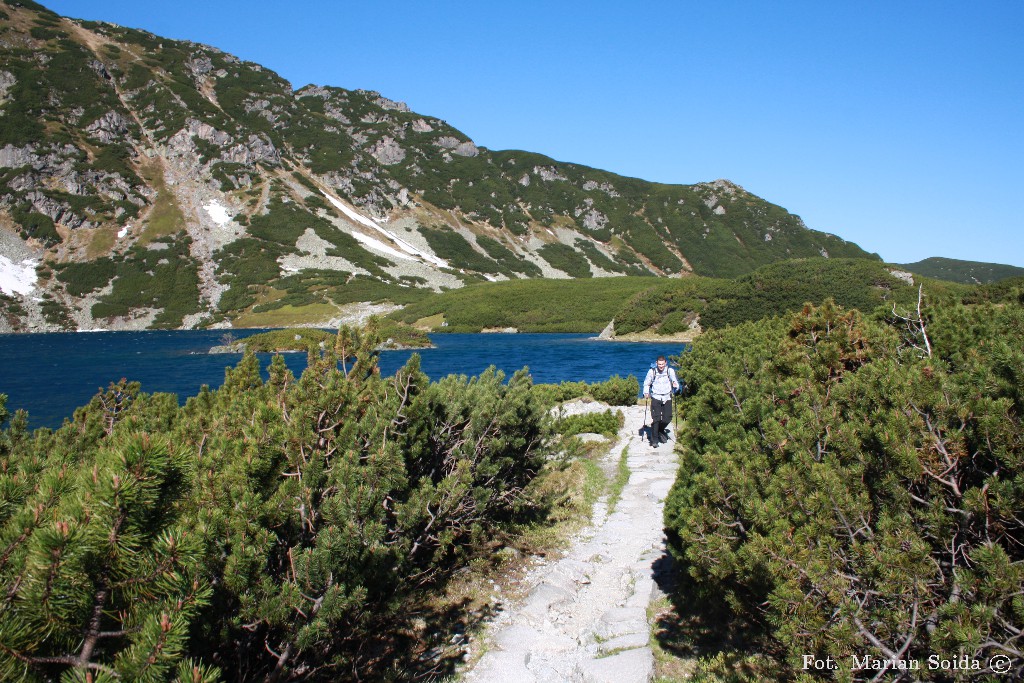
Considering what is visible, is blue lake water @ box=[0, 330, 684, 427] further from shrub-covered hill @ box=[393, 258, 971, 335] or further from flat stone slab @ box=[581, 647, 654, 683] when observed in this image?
flat stone slab @ box=[581, 647, 654, 683]

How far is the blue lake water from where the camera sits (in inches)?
1112

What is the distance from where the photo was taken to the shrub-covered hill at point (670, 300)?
6366 cm

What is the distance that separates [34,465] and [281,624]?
5.10ft

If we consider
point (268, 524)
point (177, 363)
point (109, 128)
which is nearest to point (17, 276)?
point (109, 128)

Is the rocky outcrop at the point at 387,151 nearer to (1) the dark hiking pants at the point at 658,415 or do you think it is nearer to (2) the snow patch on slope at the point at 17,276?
(2) the snow patch on slope at the point at 17,276

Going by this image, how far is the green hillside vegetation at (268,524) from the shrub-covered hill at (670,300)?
174ft

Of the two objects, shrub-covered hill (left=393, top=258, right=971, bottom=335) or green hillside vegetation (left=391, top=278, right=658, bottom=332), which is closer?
shrub-covered hill (left=393, top=258, right=971, bottom=335)

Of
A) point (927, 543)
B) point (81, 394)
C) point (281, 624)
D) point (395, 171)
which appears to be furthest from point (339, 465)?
point (395, 171)

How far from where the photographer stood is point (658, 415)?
38.3ft

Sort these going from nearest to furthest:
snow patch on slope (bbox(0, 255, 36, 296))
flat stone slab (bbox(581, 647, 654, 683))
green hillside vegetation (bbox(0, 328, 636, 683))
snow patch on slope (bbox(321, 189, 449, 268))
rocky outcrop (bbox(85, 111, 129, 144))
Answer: green hillside vegetation (bbox(0, 328, 636, 683)) → flat stone slab (bbox(581, 647, 654, 683)) → snow patch on slope (bbox(0, 255, 36, 296)) → rocky outcrop (bbox(85, 111, 129, 144)) → snow patch on slope (bbox(321, 189, 449, 268))

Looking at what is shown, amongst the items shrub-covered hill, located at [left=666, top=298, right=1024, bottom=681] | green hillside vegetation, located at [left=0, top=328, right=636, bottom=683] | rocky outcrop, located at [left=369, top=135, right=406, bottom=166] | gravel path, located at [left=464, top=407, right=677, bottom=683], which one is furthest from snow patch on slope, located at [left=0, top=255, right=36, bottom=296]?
shrub-covered hill, located at [left=666, top=298, right=1024, bottom=681]

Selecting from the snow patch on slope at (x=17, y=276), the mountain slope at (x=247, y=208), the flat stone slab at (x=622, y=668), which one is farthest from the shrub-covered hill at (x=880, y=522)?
the snow patch on slope at (x=17, y=276)

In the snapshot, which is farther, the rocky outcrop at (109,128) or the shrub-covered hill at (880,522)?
the rocky outcrop at (109,128)

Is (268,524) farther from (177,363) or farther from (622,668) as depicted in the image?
(177,363)
